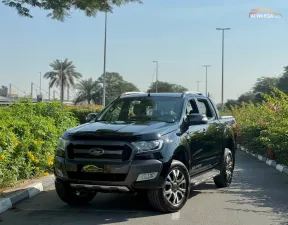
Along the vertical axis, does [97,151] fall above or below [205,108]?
below

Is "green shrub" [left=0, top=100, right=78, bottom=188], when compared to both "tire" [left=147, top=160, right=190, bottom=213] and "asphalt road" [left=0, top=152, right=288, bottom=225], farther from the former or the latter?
"tire" [left=147, top=160, right=190, bottom=213]

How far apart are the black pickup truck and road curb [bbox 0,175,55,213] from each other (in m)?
0.87

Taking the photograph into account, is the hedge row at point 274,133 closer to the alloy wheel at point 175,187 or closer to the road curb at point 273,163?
the road curb at point 273,163

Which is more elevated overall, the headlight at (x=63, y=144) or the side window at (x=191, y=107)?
the side window at (x=191, y=107)

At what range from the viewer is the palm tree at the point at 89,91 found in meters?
83.9

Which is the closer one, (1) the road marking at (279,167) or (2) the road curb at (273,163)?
(2) the road curb at (273,163)

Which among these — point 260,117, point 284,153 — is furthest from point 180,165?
point 260,117

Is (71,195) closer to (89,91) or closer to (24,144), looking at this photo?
(24,144)

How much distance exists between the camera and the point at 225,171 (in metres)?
8.71

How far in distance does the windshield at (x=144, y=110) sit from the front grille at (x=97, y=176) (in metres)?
1.37

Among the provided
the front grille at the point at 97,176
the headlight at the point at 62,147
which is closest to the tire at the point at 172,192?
the front grille at the point at 97,176

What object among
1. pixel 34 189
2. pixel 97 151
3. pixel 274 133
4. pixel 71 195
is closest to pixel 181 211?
pixel 97 151

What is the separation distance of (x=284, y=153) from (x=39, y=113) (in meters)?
6.90

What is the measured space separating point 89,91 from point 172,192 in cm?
7873
